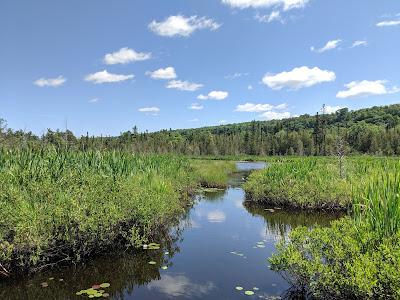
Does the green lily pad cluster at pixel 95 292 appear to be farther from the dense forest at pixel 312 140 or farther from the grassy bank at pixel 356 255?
the dense forest at pixel 312 140

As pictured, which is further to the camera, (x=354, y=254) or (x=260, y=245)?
(x=260, y=245)

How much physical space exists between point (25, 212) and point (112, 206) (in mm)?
→ 1993

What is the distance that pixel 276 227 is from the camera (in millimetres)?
12484

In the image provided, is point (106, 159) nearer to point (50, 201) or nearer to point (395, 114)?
point (50, 201)

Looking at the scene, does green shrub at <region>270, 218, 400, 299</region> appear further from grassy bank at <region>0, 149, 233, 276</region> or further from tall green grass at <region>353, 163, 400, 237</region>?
grassy bank at <region>0, 149, 233, 276</region>

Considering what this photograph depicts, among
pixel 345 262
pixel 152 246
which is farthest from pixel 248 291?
pixel 152 246

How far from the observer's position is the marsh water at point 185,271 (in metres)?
6.98

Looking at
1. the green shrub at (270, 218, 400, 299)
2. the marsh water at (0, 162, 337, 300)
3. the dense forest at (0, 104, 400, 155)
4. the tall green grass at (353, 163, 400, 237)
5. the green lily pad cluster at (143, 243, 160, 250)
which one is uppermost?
the dense forest at (0, 104, 400, 155)

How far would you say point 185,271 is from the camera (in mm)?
8250

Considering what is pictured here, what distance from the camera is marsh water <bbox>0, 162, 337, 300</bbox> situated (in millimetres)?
6980

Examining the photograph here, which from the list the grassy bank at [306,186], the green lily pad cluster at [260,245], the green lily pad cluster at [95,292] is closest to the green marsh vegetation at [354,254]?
the green lily pad cluster at [260,245]

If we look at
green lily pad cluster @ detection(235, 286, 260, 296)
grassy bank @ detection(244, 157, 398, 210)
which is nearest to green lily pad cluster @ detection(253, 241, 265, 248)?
green lily pad cluster @ detection(235, 286, 260, 296)

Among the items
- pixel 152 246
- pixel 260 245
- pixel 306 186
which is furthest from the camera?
pixel 306 186

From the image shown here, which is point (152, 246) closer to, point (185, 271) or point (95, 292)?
point (185, 271)
